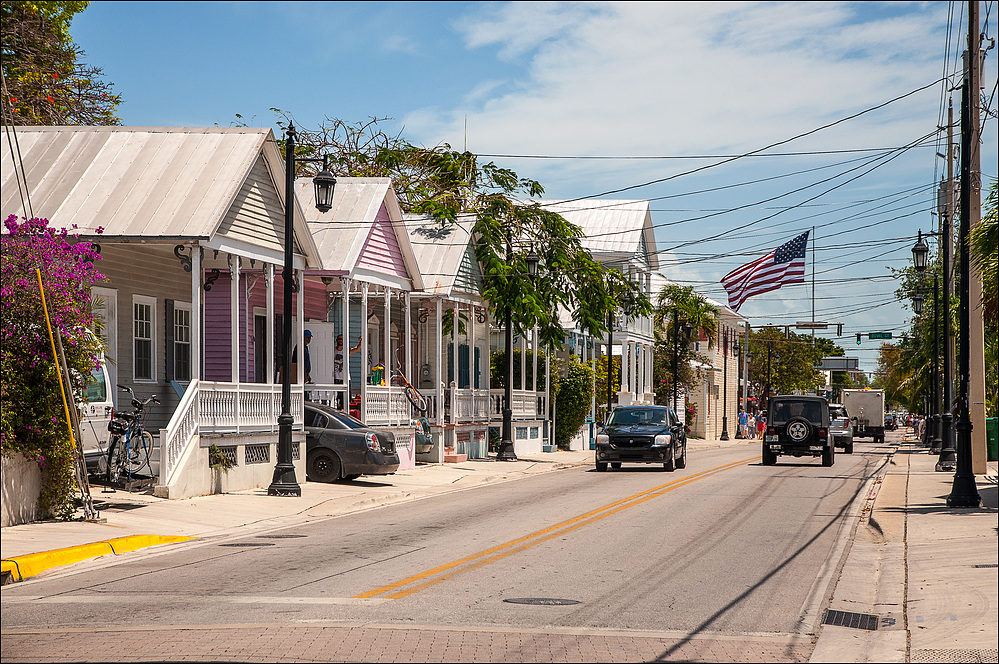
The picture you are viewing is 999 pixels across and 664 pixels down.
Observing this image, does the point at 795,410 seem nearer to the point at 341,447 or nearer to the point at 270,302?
the point at 341,447

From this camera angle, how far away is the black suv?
3316 cm

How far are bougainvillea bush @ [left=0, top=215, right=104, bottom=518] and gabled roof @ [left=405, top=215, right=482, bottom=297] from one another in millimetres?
16258

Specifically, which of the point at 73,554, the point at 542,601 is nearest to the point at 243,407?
the point at 73,554

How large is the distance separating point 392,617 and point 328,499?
11.4 meters

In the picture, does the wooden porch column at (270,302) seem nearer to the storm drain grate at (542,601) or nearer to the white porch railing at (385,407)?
the white porch railing at (385,407)

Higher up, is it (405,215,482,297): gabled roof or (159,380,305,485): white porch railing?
(405,215,482,297): gabled roof

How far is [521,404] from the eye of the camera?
37.6 meters

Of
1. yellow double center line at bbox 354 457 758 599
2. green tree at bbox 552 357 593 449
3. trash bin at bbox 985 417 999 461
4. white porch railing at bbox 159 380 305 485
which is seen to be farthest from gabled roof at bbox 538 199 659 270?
yellow double center line at bbox 354 457 758 599

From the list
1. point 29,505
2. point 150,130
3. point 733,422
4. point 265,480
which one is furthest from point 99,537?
point 733,422

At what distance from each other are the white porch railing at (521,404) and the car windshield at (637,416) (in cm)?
643

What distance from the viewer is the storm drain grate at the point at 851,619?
30.7ft

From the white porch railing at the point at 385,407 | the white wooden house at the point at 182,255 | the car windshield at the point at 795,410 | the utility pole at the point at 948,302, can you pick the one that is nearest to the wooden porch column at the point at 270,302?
the white wooden house at the point at 182,255

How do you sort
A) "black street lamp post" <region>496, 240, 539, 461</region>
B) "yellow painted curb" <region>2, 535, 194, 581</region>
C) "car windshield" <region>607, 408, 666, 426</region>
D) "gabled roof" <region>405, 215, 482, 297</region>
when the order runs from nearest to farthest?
"yellow painted curb" <region>2, 535, 194, 581</region>
"car windshield" <region>607, 408, 666, 426</region>
"gabled roof" <region>405, 215, 482, 297</region>
"black street lamp post" <region>496, 240, 539, 461</region>

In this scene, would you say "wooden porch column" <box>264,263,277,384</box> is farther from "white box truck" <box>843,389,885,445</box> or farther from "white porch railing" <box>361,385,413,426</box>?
"white box truck" <box>843,389,885,445</box>
